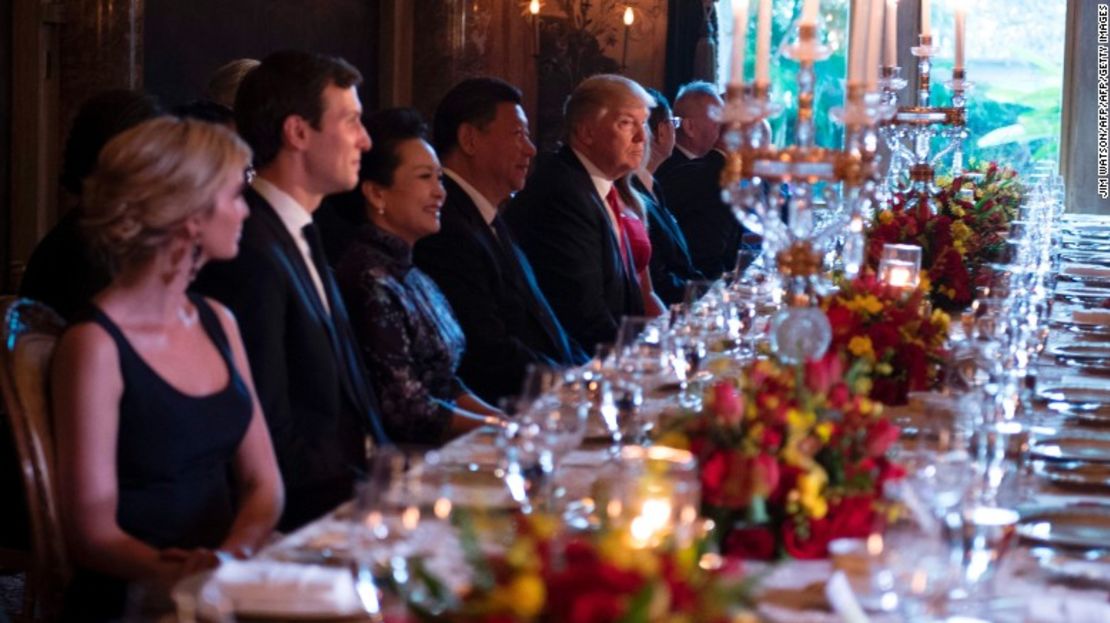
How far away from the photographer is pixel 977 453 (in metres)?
2.63

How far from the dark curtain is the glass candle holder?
18.9 ft

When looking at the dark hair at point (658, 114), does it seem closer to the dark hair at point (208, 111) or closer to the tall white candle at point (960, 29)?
the tall white candle at point (960, 29)

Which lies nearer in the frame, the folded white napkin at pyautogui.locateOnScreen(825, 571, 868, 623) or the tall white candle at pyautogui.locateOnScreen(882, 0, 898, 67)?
the folded white napkin at pyautogui.locateOnScreen(825, 571, 868, 623)

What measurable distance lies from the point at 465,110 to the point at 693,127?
3.61m

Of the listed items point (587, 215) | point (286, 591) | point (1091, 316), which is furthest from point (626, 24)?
point (286, 591)

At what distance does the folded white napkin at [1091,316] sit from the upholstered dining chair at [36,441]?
13.3ft

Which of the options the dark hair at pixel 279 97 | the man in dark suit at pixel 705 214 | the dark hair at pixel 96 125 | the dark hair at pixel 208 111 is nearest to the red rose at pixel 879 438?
the dark hair at pixel 279 97

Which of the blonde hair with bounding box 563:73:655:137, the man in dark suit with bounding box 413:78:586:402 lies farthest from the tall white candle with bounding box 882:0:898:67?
the man in dark suit with bounding box 413:78:586:402

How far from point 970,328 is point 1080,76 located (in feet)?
31.3

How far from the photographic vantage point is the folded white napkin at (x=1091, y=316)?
6215 mm

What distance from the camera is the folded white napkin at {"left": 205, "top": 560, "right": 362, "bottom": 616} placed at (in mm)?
2137

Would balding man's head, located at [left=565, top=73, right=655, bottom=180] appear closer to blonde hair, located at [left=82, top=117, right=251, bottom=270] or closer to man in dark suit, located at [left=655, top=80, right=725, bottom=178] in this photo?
man in dark suit, located at [left=655, top=80, right=725, bottom=178]

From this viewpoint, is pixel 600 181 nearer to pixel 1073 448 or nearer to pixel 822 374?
pixel 1073 448

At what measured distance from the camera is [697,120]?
8992mm
